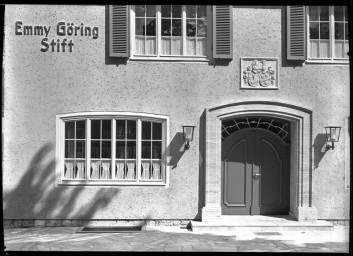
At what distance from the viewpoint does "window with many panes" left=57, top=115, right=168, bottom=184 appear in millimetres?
9602

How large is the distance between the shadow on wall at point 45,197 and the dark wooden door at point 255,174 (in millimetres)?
2760

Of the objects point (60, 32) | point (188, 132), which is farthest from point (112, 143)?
point (60, 32)

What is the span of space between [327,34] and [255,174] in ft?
12.2

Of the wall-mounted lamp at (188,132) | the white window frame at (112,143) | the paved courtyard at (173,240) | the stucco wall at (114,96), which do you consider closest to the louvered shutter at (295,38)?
the stucco wall at (114,96)

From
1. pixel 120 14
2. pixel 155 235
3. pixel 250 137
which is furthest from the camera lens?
pixel 250 137

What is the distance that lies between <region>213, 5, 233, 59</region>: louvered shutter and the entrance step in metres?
3.76

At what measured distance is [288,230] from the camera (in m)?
9.26

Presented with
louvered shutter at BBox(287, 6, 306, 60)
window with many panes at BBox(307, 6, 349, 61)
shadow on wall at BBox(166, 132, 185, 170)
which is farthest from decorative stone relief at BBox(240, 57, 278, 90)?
shadow on wall at BBox(166, 132, 185, 170)

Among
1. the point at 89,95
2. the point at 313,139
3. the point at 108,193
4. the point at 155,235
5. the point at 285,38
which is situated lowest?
the point at 155,235

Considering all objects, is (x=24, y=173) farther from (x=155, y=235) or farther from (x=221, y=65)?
(x=221, y=65)

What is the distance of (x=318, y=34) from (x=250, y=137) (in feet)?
9.55

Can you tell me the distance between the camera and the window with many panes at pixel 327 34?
32.1 feet

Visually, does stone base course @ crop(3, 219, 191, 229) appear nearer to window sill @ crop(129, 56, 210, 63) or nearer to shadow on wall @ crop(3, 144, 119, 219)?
shadow on wall @ crop(3, 144, 119, 219)

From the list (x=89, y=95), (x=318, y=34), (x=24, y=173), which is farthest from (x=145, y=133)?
(x=318, y=34)
